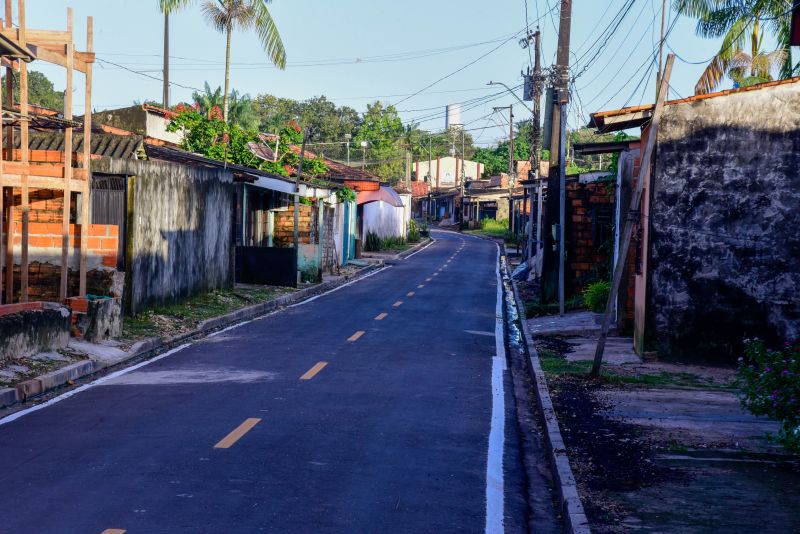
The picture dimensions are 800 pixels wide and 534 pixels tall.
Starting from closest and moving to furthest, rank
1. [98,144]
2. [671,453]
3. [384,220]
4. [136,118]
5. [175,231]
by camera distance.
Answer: [671,453], [98,144], [175,231], [136,118], [384,220]

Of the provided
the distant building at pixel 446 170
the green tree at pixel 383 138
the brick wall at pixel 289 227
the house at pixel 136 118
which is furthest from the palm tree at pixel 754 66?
the distant building at pixel 446 170

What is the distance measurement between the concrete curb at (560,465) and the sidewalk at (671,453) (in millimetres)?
101

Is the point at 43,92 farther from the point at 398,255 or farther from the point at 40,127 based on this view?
the point at 40,127

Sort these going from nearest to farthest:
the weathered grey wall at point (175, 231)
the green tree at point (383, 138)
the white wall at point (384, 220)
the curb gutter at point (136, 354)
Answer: the curb gutter at point (136, 354) < the weathered grey wall at point (175, 231) < the white wall at point (384, 220) < the green tree at point (383, 138)

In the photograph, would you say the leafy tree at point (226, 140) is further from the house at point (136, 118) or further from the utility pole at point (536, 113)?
the utility pole at point (536, 113)

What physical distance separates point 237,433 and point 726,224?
902 cm

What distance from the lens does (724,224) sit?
50.3ft

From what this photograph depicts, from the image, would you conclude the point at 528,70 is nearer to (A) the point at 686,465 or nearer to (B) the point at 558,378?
(B) the point at 558,378

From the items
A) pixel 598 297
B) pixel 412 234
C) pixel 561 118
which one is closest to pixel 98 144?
pixel 561 118

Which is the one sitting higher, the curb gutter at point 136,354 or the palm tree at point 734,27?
the palm tree at point 734,27

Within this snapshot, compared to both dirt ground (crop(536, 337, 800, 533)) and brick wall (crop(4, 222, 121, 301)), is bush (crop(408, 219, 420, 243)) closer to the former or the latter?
brick wall (crop(4, 222, 121, 301))

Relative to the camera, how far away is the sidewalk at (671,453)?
720 cm

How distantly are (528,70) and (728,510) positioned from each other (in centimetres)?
3657

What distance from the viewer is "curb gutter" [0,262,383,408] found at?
11.8 m
